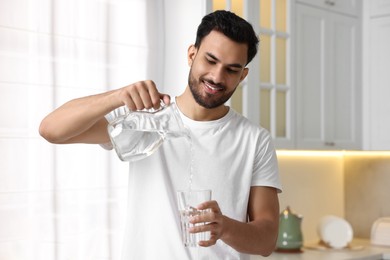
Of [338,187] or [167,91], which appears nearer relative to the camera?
[167,91]

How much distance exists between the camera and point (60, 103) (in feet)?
10.7

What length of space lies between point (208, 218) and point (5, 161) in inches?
54.7

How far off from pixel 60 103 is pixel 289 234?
1.56 meters

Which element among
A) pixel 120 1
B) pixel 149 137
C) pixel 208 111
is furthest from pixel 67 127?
pixel 120 1

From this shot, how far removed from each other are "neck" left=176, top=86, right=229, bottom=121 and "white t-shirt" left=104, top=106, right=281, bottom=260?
17 mm

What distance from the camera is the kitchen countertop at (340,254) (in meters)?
3.97

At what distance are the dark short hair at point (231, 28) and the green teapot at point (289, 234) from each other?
193cm

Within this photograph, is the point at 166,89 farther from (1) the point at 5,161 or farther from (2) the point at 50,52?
(1) the point at 5,161

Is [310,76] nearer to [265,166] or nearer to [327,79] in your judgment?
[327,79]

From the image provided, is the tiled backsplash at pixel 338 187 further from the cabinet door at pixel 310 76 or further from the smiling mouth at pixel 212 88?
the smiling mouth at pixel 212 88

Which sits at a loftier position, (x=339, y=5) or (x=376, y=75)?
(x=339, y=5)

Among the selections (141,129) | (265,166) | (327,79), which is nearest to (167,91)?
(327,79)

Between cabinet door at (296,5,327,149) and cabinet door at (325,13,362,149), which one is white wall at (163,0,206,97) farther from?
cabinet door at (325,13,362,149)

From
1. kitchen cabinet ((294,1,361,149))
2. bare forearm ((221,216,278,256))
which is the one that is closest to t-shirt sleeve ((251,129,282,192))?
bare forearm ((221,216,278,256))
